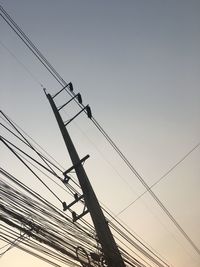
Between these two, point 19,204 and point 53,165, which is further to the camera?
point 53,165

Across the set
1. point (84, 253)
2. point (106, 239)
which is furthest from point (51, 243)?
point (106, 239)

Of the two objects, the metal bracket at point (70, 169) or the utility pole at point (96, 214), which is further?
the metal bracket at point (70, 169)

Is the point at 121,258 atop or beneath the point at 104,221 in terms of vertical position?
beneath

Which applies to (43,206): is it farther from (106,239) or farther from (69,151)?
(69,151)

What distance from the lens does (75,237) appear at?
728 cm

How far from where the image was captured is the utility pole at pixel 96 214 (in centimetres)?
758

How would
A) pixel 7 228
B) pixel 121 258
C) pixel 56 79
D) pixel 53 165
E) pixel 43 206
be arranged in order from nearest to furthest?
pixel 7 228 < pixel 43 206 < pixel 121 258 < pixel 53 165 < pixel 56 79

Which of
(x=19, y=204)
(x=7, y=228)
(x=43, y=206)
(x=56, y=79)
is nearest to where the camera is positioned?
(x=7, y=228)

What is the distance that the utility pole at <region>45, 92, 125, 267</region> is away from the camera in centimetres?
758

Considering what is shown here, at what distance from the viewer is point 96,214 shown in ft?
26.7

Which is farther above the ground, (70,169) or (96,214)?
(70,169)

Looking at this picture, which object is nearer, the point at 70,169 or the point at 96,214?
the point at 96,214

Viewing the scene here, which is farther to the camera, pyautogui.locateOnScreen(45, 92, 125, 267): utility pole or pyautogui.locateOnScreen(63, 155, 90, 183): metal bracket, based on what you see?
pyautogui.locateOnScreen(63, 155, 90, 183): metal bracket

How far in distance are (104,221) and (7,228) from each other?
8.50 ft
